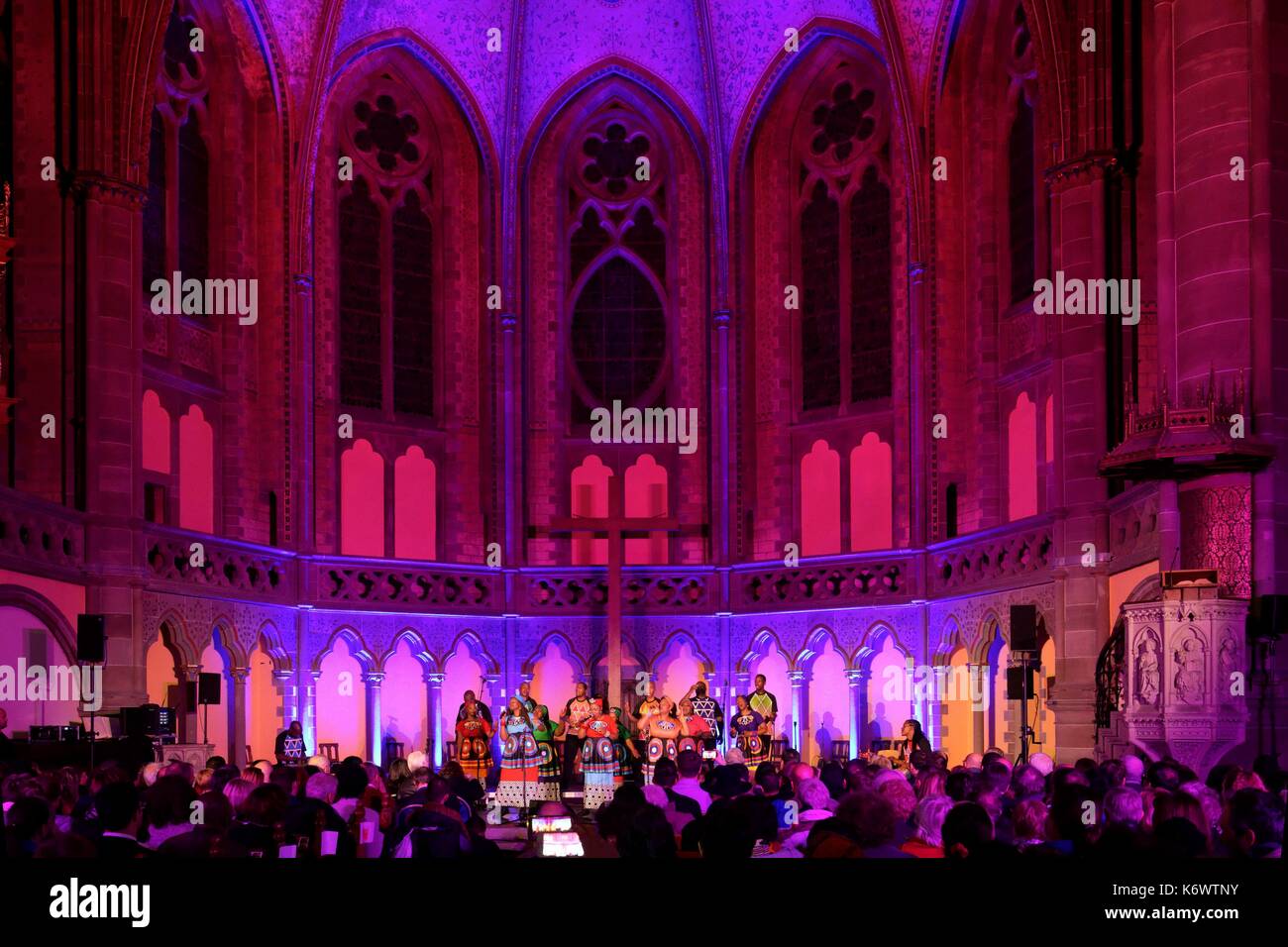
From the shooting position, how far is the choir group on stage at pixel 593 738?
23.0 m

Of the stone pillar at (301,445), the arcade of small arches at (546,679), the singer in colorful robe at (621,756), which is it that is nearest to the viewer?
the singer in colorful robe at (621,756)

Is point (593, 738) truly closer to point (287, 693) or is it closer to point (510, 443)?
point (287, 693)

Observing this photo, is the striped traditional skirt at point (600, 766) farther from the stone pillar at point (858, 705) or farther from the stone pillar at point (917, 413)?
the stone pillar at point (858, 705)

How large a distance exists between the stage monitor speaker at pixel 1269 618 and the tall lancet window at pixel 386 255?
63.5 feet

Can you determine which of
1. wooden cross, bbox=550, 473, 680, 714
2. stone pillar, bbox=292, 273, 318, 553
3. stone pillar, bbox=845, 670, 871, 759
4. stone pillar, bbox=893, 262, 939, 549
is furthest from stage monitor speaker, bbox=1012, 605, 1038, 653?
stone pillar, bbox=292, 273, 318, 553

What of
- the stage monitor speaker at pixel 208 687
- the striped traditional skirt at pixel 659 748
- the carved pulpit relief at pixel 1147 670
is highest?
the carved pulpit relief at pixel 1147 670

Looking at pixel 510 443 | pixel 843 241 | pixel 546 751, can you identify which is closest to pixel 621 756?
pixel 546 751

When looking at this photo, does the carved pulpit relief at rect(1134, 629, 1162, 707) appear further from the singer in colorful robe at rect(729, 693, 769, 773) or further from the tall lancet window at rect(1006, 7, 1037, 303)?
the tall lancet window at rect(1006, 7, 1037, 303)

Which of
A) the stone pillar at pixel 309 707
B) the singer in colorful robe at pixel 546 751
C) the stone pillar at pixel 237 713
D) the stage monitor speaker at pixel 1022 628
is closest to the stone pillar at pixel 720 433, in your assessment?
the stone pillar at pixel 309 707

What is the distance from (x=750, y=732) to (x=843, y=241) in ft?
34.4

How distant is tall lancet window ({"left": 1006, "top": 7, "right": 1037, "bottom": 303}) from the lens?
28.2 m
